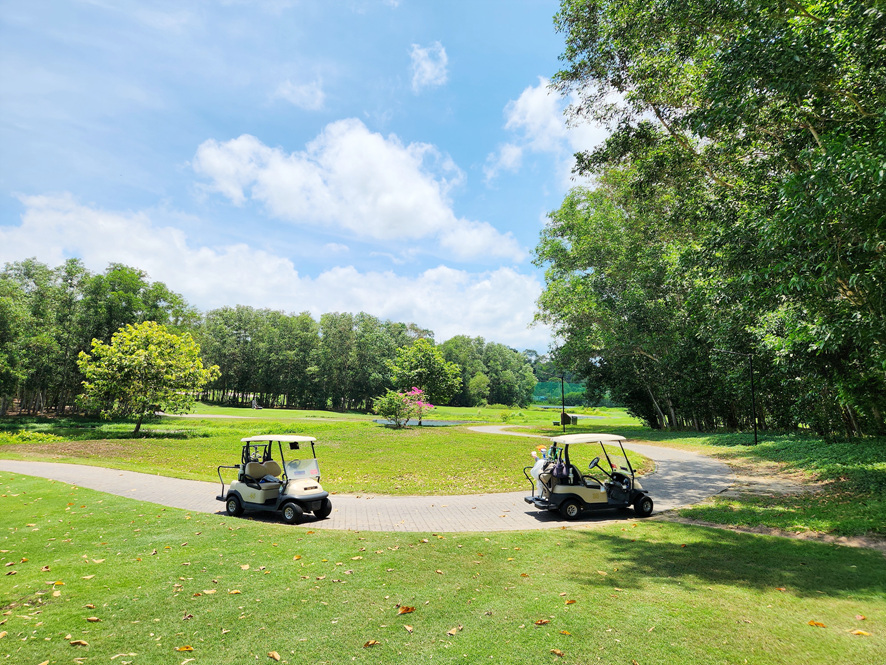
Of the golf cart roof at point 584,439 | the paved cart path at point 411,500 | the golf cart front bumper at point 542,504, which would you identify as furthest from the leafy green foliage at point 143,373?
the golf cart roof at point 584,439

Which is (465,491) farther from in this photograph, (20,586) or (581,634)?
(20,586)

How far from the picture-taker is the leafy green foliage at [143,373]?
2555 centimetres

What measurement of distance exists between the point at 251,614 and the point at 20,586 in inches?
116

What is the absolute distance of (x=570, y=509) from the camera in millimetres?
9414

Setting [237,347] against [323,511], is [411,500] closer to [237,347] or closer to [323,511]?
[323,511]

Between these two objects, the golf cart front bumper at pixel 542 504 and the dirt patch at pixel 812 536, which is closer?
the dirt patch at pixel 812 536

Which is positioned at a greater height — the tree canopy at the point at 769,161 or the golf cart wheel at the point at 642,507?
the tree canopy at the point at 769,161

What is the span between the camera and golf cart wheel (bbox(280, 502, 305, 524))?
8.80m

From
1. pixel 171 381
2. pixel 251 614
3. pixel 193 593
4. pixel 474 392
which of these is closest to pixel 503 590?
pixel 251 614

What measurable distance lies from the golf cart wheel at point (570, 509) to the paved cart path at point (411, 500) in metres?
0.15

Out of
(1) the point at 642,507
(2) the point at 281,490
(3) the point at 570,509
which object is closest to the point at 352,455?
(2) the point at 281,490

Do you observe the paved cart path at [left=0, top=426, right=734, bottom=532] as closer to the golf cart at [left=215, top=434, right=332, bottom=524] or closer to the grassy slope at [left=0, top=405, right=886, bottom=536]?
the golf cart at [left=215, top=434, right=332, bottom=524]

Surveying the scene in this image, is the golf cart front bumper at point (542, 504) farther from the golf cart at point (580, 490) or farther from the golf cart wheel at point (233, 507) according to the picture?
the golf cart wheel at point (233, 507)

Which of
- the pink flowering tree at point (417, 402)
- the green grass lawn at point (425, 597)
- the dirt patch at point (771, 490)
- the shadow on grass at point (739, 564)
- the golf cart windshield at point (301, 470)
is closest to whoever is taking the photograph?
the green grass lawn at point (425, 597)
